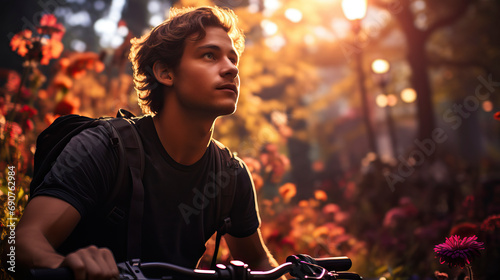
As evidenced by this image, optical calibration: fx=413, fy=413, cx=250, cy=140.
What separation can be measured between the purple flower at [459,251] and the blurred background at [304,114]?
893 mm

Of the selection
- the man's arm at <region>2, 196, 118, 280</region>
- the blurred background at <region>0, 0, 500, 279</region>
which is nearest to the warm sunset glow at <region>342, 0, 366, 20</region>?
the blurred background at <region>0, 0, 500, 279</region>

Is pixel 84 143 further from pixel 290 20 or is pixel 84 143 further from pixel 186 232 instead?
pixel 290 20

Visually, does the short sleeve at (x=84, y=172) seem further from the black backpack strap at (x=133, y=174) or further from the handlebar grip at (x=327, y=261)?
the handlebar grip at (x=327, y=261)

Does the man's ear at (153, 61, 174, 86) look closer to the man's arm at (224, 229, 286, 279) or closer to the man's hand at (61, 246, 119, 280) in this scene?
the man's arm at (224, 229, 286, 279)

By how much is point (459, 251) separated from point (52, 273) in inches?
76.4

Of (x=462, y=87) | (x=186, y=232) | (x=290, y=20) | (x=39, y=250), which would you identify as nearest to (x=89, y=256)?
(x=39, y=250)

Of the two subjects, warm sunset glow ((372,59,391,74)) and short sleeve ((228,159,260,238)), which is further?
warm sunset glow ((372,59,391,74))

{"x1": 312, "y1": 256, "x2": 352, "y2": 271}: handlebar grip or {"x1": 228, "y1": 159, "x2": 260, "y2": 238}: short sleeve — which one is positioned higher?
{"x1": 228, "y1": 159, "x2": 260, "y2": 238}: short sleeve

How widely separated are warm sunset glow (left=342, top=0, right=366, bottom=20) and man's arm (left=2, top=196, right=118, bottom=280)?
6.42 meters

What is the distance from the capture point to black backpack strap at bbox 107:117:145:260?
216cm

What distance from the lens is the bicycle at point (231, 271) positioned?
54.9 inches

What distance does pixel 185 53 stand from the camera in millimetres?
2609

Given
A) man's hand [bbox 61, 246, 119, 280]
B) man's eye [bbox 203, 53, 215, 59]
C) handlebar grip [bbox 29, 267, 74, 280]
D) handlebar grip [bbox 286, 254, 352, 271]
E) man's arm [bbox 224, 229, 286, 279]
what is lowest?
handlebar grip [bbox 29, 267, 74, 280]

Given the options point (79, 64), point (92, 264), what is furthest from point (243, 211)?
point (79, 64)
